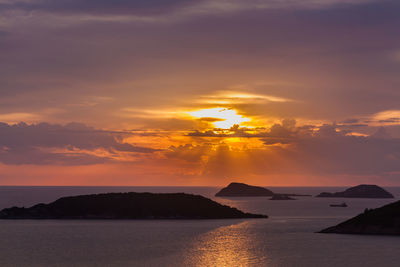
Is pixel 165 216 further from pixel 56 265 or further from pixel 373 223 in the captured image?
pixel 56 265

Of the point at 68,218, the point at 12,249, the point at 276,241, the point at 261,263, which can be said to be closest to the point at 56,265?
the point at 12,249

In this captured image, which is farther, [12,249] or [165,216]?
[165,216]

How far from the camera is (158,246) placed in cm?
10612

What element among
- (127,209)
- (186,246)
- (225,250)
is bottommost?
(225,250)

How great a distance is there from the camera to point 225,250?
102m

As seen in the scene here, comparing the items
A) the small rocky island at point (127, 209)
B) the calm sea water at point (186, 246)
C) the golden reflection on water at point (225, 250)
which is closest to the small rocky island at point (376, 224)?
the calm sea water at point (186, 246)

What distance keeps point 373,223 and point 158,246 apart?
51.8 meters

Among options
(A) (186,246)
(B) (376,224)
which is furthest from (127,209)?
(B) (376,224)

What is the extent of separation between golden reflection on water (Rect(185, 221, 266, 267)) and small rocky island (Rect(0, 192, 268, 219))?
1765 inches

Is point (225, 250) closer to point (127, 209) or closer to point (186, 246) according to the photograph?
point (186, 246)

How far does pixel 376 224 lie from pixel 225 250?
4150 cm

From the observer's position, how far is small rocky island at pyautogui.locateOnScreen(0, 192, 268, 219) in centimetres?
17762

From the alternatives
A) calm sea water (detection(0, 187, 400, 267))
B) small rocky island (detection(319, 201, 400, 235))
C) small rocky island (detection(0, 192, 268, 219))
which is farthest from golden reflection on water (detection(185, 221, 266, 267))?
small rocky island (detection(0, 192, 268, 219))

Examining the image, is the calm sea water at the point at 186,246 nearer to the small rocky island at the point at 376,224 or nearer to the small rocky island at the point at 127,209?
the small rocky island at the point at 376,224
